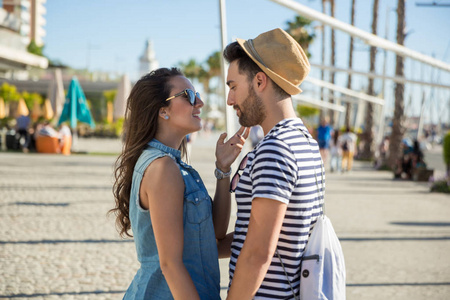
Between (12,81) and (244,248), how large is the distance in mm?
61547

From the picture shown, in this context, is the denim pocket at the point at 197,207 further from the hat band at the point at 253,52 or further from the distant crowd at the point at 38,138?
the distant crowd at the point at 38,138

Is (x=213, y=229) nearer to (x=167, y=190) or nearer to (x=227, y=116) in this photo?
(x=167, y=190)

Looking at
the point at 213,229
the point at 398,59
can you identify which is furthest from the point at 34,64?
the point at 213,229

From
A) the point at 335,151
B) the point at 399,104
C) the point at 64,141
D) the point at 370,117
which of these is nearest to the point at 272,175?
the point at 335,151

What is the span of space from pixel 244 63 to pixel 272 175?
494 mm

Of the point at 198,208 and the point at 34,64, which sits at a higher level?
the point at 34,64

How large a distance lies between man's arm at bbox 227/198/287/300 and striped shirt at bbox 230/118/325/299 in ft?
0.13

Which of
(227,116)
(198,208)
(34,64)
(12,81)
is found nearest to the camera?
(198,208)

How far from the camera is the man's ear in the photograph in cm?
187

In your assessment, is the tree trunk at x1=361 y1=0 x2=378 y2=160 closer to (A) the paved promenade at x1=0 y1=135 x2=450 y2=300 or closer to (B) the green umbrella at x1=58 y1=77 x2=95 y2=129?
(A) the paved promenade at x1=0 y1=135 x2=450 y2=300

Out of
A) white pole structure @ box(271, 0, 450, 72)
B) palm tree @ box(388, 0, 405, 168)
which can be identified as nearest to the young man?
white pole structure @ box(271, 0, 450, 72)

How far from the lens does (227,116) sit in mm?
7234

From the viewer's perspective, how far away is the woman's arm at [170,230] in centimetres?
182

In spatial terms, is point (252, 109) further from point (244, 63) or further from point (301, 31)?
point (301, 31)
